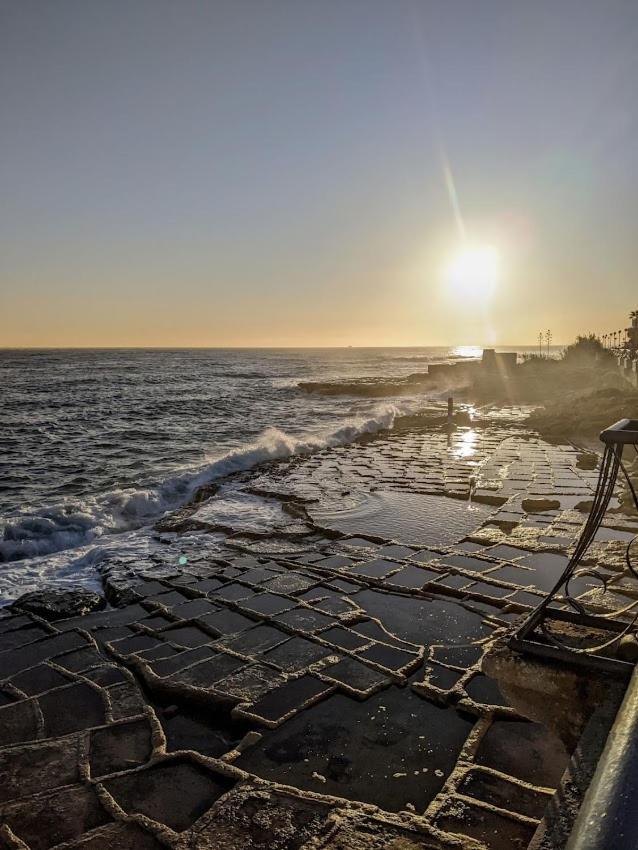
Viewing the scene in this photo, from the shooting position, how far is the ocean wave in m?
8.68

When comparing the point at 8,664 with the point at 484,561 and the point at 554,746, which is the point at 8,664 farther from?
the point at 484,561

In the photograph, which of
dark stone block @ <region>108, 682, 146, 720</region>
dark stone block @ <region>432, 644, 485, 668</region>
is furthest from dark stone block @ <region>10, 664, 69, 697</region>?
dark stone block @ <region>432, 644, 485, 668</region>

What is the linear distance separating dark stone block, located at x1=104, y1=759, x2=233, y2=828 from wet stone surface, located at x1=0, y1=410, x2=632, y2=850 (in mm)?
12

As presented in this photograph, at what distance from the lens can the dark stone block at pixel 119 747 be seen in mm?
3412

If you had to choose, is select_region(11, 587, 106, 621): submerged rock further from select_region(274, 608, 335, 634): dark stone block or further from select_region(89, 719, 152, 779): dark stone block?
select_region(89, 719, 152, 779): dark stone block

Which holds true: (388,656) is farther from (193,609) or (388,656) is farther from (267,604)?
(193,609)

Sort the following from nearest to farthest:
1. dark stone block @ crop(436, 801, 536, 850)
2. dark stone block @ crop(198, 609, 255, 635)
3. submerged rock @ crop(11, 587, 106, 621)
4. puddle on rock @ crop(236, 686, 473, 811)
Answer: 1. dark stone block @ crop(436, 801, 536, 850)
2. puddle on rock @ crop(236, 686, 473, 811)
3. dark stone block @ crop(198, 609, 255, 635)
4. submerged rock @ crop(11, 587, 106, 621)

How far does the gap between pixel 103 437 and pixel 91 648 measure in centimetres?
1808

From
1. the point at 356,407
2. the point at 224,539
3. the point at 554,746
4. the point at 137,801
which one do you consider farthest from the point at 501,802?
the point at 356,407

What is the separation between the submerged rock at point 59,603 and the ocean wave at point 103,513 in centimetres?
225

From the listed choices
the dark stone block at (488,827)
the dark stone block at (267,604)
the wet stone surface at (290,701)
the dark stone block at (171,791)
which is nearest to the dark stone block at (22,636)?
the wet stone surface at (290,701)

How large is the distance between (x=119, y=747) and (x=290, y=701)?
122 centimetres

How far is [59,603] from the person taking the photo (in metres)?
6.04

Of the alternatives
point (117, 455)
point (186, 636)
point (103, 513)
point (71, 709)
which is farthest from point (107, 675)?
point (117, 455)
